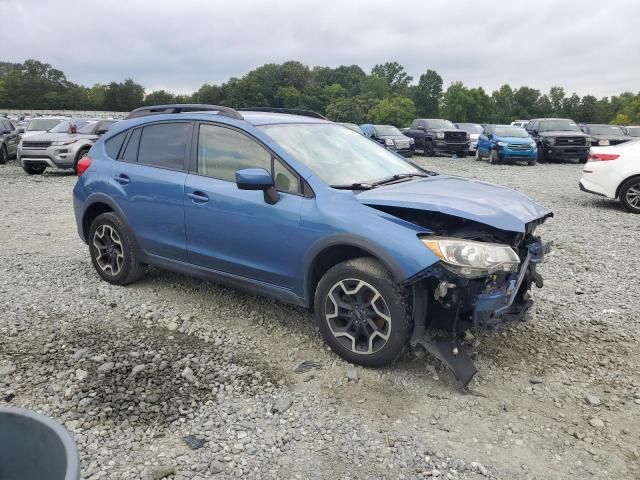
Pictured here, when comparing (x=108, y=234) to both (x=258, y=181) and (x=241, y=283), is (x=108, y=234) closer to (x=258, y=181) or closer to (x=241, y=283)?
(x=241, y=283)

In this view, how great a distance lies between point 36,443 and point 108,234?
13.7 ft

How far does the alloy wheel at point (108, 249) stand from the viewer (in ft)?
16.9

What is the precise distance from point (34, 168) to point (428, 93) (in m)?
101

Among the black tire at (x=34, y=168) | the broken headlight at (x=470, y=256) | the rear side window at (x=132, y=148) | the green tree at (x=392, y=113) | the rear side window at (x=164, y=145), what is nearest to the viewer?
the broken headlight at (x=470, y=256)

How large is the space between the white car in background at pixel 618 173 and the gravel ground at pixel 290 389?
193 inches

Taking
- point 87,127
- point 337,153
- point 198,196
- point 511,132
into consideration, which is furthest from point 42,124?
point 337,153

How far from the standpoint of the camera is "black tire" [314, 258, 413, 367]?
340 centimetres

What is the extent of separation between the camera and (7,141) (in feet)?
60.4

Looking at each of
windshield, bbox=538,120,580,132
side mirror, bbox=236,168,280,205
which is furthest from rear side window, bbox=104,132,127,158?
windshield, bbox=538,120,580,132

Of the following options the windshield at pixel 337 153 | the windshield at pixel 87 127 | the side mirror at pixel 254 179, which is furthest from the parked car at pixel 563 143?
the side mirror at pixel 254 179

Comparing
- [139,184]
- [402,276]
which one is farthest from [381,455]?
[139,184]

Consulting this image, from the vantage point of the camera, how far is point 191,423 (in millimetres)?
3064

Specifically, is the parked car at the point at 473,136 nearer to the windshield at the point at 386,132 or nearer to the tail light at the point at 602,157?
the windshield at the point at 386,132

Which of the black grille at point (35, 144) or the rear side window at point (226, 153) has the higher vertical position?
the rear side window at point (226, 153)
